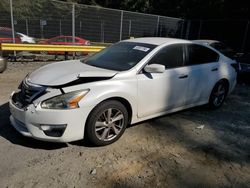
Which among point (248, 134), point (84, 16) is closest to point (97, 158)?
point (248, 134)

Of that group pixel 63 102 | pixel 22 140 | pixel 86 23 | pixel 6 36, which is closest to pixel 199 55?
pixel 63 102

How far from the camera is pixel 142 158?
3533 mm

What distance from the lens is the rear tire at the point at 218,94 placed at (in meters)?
5.53

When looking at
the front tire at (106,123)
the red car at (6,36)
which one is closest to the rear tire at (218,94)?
the front tire at (106,123)

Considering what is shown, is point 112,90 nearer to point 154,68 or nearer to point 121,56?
point 154,68

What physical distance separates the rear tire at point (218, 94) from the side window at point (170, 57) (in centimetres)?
133

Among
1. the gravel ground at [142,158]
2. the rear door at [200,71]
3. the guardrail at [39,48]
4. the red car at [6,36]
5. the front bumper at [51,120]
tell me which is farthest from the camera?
the red car at [6,36]

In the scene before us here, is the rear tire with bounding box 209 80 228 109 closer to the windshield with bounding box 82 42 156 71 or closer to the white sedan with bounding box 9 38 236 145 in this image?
the white sedan with bounding box 9 38 236 145

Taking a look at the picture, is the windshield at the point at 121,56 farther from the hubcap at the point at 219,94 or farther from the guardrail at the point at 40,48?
the guardrail at the point at 40,48

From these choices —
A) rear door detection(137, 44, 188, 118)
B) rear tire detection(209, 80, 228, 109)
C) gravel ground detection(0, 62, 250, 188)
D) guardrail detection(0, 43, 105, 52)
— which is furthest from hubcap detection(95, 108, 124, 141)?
guardrail detection(0, 43, 105, 52)

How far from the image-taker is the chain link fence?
1188 cm

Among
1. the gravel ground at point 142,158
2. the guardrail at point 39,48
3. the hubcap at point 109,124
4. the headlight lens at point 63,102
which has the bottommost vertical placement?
the gravel ground at point 142,158

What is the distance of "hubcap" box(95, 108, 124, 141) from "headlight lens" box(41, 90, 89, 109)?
0.45 metres

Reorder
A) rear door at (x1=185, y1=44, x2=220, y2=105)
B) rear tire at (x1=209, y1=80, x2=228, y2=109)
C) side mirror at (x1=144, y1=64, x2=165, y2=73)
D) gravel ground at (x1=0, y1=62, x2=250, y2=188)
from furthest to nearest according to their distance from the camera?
1. rear tire at (x1=209, y1=80, x2=228, y2=109)
2. rear door at (x1=185, y1=44, x2=220, y2=105)
3. side mirror at (x1=144, y1=64, x2=165, y2=73)
4. gravel ground at (x1=0, y1=62, x2=250, y2=188)
